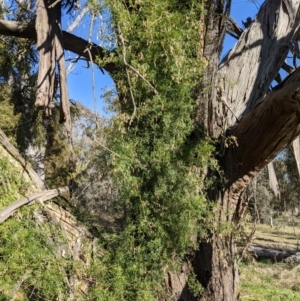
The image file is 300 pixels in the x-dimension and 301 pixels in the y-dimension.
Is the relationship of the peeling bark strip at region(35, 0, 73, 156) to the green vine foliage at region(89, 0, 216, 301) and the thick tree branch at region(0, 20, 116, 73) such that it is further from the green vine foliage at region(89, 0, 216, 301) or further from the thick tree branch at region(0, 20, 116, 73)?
the green vine foliage at region(89, 0, 216, 301)

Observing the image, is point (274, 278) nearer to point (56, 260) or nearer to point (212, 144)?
point (212, 144)

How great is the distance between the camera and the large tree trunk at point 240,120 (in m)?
3.47

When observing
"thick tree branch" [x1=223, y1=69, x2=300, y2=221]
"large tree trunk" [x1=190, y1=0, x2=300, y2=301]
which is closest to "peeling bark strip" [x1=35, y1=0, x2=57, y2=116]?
"large tree trunk" [x1=190, y1=0, x2=300, y2=301]

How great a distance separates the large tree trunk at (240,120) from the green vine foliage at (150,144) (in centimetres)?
42

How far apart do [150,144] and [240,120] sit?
992 millimetres

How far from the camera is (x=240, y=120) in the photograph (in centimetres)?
385

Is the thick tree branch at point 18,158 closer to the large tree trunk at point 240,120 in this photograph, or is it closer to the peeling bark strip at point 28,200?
the peeling bark strip at point 28,200

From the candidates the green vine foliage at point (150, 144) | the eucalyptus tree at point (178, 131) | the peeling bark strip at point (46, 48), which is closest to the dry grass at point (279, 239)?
the eucalyptus tree at point (178, 131)

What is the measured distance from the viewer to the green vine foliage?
322 centimetres

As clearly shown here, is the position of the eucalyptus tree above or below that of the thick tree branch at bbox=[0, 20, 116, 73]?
below

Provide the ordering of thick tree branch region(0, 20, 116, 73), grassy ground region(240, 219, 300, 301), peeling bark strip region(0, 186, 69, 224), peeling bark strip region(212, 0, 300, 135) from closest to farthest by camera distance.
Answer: peeling bark strip region(0, 186, 69, 224) < peeling bark strip region(212, 0, 300, 135) < thick tree branch region(0, 20, 116, 73) < grassy ground region(240, 219, 300, 301)

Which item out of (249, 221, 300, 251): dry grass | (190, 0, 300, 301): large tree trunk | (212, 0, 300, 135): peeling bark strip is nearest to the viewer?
(190, 0, 300, 301): large tree trunk

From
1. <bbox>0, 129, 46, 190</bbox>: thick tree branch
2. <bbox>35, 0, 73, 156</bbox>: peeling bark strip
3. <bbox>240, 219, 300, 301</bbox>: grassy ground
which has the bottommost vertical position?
<bbox>240, 219, 300, 301</bbox>: grassy ground

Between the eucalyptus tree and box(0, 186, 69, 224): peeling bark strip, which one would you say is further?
the eucalyptus tree
